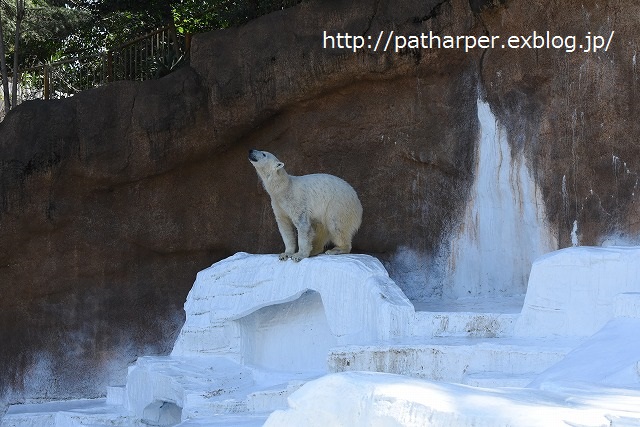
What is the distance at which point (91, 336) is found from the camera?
1357cm

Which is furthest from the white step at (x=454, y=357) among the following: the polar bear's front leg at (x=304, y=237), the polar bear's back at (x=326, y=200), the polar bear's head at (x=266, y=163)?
the polar bear's head at (x=266, y=163)

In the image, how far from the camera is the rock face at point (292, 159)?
1130 centimetres

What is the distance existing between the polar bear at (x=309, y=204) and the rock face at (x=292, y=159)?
1.41 meters

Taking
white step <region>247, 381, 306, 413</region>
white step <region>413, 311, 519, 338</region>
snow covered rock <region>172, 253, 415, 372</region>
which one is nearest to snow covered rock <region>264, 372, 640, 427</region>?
white step <region>413, 311, 519, 338</region>

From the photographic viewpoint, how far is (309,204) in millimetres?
11031

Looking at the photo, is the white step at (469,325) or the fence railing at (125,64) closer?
the white step at (469,325)

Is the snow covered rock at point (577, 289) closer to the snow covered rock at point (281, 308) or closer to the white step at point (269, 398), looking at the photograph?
Result: the snow covered rock at point (281, 308)

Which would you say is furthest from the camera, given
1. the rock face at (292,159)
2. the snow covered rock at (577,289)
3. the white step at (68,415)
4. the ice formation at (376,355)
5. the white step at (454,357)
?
the rock face at (292,159)

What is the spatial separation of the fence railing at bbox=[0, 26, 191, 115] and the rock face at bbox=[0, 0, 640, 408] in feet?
5.42

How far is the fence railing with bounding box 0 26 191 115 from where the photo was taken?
14688 millimetres

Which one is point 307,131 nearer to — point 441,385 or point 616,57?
point 616,57

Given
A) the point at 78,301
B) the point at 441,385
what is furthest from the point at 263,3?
the point at 441,385

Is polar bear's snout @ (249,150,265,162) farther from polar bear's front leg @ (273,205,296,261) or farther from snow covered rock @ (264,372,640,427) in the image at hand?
snow covered rock @ (264,372,640,427)

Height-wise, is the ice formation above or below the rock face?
below
